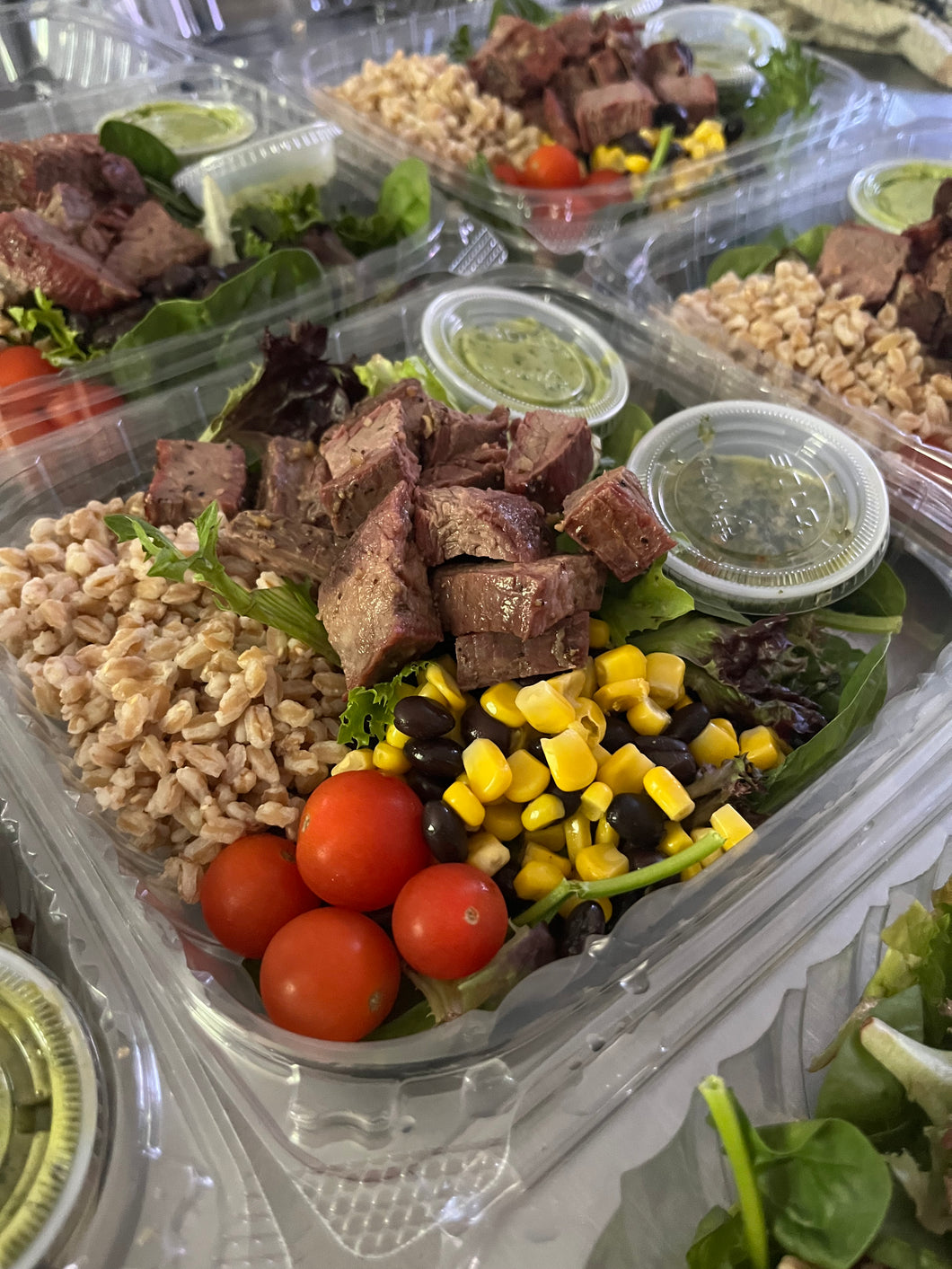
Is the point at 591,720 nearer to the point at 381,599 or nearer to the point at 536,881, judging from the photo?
the point at 536,881

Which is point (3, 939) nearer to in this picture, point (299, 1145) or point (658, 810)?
point (299, 1145)

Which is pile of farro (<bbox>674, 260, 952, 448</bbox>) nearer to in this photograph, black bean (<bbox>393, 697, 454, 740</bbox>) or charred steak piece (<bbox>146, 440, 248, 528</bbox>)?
charred steak piece (<bbox>146, 440, 248, 528</bbox>)

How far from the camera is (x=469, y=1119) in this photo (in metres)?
1.51

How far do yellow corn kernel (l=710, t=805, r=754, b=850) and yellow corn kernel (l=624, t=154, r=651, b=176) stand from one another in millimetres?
3039

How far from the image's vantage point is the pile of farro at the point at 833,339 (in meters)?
2.86

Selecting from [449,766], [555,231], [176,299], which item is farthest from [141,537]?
[555,231]

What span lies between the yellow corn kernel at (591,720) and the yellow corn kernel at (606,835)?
0.56ft

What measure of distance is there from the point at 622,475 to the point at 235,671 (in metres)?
0.95

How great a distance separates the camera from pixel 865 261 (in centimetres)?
320

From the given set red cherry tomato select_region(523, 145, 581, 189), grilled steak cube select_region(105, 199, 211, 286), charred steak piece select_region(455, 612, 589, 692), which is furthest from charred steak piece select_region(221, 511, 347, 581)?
red cherry tomato select_region(523, 145, 581, 189)

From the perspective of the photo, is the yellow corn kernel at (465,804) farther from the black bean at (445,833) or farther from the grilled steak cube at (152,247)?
the grilled steak cube at (152,247)

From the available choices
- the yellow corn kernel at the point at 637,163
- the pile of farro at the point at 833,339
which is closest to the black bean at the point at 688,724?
the pile of farro at the point at 833,339

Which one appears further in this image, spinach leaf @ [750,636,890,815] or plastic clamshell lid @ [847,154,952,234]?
plastic clamshell lid @ [847,154,952,234]

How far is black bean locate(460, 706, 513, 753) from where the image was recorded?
1877 millimetres
